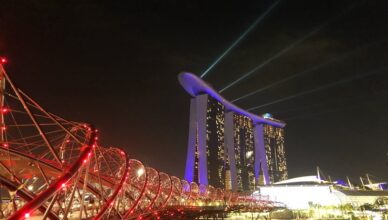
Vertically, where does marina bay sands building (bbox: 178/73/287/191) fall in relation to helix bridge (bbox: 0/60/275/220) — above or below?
above

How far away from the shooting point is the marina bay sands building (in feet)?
340

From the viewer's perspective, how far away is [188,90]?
115188 millimetres

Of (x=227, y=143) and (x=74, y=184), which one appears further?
(x=227, y=143)

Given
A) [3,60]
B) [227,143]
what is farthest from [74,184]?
[227,143]

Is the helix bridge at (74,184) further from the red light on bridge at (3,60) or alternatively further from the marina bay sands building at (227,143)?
the marina bay sands building at (227,143)

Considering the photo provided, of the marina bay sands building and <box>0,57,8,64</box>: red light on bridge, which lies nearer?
<box>0,57,8,64</box>: red light on bridge

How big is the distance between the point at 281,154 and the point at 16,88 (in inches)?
7001

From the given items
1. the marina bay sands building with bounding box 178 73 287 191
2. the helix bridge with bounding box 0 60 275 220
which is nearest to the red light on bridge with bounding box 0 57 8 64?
the helix bridge with bounding box 0 60 275 220

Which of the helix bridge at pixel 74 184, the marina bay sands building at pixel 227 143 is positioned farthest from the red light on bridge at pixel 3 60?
the marina bay sands building at pixel 227 143

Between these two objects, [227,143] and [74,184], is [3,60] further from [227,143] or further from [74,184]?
[227,143]

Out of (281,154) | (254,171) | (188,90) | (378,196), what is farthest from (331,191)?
(281,154)

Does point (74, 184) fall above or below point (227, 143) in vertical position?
below

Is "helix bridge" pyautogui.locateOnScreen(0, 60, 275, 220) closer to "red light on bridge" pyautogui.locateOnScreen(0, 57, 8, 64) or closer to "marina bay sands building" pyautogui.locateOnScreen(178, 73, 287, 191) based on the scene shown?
"red light on bridge" pyautogui.locateOnScreen(0, 57, 8, 64)

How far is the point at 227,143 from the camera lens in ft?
416
